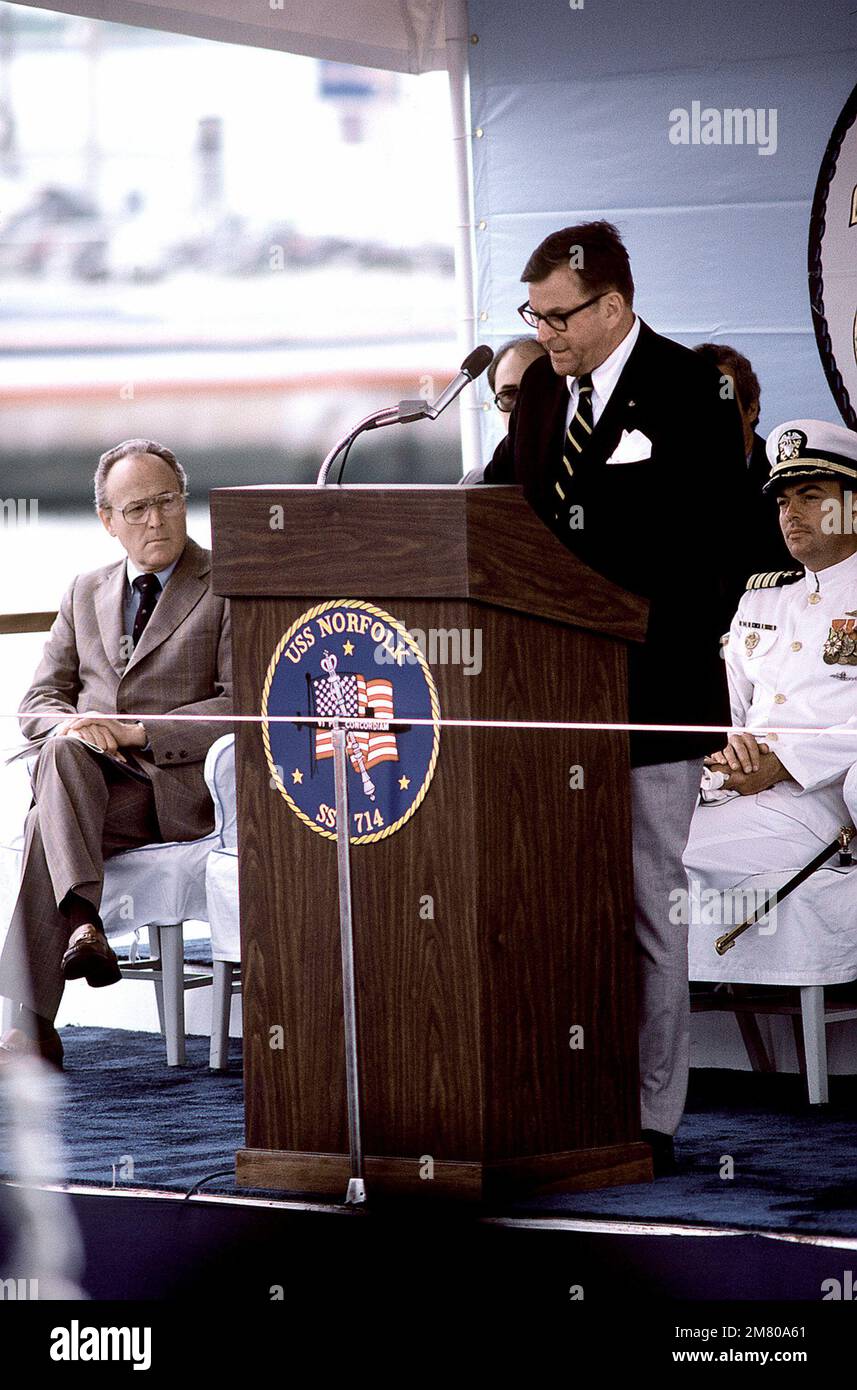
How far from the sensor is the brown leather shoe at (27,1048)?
398 cm

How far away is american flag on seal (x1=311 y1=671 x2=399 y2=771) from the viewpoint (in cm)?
285

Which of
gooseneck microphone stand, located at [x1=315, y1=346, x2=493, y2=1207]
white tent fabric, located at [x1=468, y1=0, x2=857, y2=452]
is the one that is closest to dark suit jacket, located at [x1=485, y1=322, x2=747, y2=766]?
gooseneck microphone stand, located at [x1=315, y1=346, x2=493, y2=1207]

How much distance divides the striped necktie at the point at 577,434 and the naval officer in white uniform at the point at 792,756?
31.0 inches

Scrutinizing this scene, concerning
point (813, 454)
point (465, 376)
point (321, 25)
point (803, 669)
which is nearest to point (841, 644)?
point (803, 669)

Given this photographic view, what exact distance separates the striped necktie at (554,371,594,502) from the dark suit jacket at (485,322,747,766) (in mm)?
12

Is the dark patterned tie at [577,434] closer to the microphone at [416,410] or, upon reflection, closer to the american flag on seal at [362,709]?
the microphone at [416,410]

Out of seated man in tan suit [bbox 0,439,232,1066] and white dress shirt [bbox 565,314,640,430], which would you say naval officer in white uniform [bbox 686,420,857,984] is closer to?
white dress shirt [bbox 565,314,640,430]

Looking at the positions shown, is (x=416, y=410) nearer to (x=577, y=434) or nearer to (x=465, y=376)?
(x=465, y=376)

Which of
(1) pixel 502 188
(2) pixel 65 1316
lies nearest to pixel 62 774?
(2) pixel 65 1316

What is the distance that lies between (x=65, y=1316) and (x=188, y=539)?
219 centimetres

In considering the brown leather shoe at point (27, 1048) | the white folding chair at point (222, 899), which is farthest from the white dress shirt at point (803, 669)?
Result: the brown leather shoe at point (27, 1048)

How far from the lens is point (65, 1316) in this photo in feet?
8.90

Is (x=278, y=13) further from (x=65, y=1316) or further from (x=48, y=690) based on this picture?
(x=65, y=1316)

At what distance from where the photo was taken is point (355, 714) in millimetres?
2891
